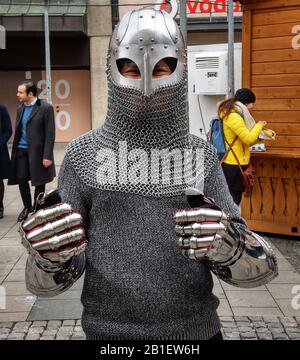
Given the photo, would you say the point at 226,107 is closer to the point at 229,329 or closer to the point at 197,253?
the point at 229,329

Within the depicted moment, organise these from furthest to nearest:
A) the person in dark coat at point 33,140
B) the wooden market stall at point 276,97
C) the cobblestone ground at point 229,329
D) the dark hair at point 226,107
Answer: the person in dark coat at point 33,140 < the wooden market stall at point 276,97 < the dark hair at point 226,107 < the cobblestone ground at point 229,329

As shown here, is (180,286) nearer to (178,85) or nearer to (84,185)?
(84,185)

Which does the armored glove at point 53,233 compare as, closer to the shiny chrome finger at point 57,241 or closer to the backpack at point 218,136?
the shiny chrome finger at point 57,241

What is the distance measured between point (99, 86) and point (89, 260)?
49.0 feet

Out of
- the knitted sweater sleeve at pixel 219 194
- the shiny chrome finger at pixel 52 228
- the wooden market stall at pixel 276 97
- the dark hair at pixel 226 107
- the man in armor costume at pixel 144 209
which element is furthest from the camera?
the wooden market stall at pixel 276 97

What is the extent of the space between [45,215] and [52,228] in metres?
0.04

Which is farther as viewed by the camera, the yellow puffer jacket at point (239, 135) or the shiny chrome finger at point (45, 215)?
the yellow puffer jacket at point (239, 135)

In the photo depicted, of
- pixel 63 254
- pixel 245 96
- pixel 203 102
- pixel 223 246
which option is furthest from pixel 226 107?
pixel 63 254

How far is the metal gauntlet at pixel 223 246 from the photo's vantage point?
1633mm

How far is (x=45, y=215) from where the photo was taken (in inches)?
63.9

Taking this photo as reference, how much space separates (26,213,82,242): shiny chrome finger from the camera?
1.62 meters

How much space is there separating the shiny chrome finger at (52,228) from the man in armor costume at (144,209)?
38 millimetres

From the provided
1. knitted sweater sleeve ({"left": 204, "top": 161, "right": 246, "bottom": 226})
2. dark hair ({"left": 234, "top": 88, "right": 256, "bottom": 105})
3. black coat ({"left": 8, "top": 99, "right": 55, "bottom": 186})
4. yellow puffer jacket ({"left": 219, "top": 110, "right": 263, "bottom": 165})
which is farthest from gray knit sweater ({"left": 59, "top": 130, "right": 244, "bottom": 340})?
black coat ({"left": 8, "top": 99, "right": 55, "bottom": 186})

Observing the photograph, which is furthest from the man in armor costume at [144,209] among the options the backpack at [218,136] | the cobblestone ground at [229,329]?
the backpack at [218,136]
